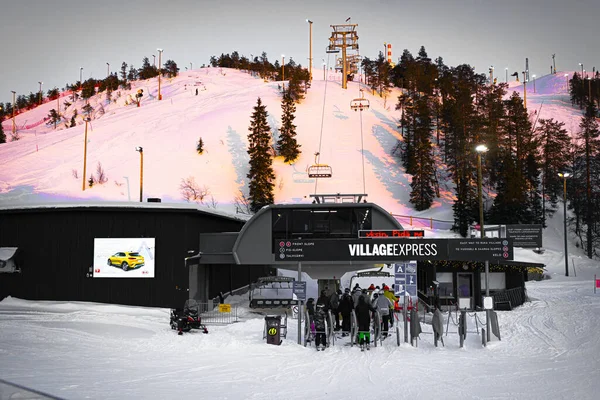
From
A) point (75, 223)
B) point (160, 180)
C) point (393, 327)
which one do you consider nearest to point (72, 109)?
point (160, 180)

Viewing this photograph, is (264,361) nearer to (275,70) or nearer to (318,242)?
(318,242)

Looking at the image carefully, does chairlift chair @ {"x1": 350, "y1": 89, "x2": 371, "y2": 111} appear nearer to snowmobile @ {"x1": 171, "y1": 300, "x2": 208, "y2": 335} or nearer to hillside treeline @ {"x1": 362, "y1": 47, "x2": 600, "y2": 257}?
hillside treeline @ {"x1": 362, "y1": 47, "x2": 600, "y2": 257}

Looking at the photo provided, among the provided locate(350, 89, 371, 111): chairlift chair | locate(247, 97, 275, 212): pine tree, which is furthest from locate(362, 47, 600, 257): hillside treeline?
locate(247, 97, 275, 212): pine tree

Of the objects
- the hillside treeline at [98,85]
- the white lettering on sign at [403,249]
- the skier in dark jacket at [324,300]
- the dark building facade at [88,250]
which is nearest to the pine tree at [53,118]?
the hillside treeline at [98,85]

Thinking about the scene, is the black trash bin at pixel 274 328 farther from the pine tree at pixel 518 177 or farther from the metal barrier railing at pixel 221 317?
the pine tree at pixel 518 177

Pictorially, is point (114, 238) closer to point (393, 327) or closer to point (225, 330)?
point (225, 330)

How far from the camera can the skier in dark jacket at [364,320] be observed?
16.3 metres

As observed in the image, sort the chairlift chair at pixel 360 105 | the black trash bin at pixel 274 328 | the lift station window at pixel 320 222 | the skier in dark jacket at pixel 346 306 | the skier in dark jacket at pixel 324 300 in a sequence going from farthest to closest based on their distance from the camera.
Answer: the chairlift chair at pixel 360 105, the lift station window at pixel 320 222, the skier in dark jacket at pixel 346 306, the skier in dark jacket at pixel 324 300, the black trash bin at pixel 274 328

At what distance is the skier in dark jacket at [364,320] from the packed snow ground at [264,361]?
0.40 m

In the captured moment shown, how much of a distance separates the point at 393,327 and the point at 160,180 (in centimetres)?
5396

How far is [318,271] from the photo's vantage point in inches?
1094

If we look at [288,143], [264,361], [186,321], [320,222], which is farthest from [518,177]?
[264,361]

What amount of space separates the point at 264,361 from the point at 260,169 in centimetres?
5336

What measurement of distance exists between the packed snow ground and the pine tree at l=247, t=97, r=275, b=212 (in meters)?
42.3
